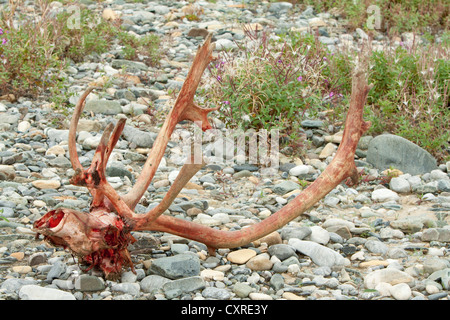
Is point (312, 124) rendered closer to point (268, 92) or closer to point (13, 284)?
point (268, 92)

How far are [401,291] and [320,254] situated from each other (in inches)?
23.5

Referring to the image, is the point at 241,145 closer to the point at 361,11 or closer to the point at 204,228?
the point at 204,228

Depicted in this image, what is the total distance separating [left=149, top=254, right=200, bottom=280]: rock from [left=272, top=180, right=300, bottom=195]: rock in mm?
1477

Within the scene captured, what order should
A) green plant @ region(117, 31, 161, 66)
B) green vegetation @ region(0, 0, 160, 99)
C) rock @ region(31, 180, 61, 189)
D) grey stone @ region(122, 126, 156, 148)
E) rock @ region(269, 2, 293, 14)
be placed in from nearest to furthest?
rock @ region(31, 180, 61, 189) < grey stone @ region(122, 126, 156, 148) < green vegetation @ region(0, 0, 160, 99) < green plant @ region(117, 31, 161, 66) < rock @ region(269, 2, 293, 14)

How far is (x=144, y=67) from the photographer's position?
7.26 m

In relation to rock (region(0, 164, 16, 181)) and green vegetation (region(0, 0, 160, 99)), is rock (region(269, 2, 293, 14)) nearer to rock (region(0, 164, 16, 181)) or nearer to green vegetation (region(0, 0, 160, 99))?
green vegetation (region(0, 0, 160, 99))

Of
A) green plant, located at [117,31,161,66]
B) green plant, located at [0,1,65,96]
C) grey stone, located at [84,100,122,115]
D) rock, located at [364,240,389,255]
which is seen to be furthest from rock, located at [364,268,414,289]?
green plant, located at [117,31,161,66]

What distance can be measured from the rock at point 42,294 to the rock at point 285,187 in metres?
2.11

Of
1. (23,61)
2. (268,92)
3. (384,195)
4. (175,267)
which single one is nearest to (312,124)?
(268,92)

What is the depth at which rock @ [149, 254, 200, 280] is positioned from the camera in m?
3.19

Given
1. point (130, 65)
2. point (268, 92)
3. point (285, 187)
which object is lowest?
point (285, 187)

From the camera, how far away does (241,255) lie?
11.4ft

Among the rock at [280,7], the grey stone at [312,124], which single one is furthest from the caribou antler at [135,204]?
the rock at [280,7]

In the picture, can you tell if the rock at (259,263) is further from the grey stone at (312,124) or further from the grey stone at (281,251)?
the grey stone at (312,124)
